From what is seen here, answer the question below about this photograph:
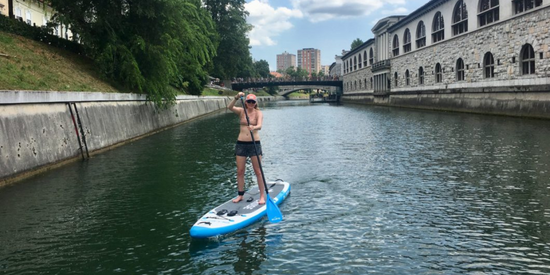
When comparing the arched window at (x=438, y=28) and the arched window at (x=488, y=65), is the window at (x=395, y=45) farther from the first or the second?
the arched window at (x=488, y=65)

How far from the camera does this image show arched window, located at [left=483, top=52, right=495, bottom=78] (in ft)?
124

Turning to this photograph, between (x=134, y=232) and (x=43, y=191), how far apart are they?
4.75 m

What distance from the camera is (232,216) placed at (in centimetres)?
853

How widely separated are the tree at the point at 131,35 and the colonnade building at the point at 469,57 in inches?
935

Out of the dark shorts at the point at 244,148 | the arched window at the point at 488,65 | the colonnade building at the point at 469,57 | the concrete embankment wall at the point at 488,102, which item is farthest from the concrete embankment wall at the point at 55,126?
the arched window at the point at 488,65

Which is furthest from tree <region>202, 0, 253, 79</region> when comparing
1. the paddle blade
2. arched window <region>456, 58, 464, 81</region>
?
the paddle blade

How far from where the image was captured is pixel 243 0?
261ft

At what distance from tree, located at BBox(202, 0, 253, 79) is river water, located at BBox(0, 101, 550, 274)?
64.1 meters

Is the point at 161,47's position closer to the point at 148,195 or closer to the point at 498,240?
the point at 148,195

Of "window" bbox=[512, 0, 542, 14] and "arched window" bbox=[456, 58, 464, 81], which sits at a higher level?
"window" bbox=[512, 0, 542, 14]

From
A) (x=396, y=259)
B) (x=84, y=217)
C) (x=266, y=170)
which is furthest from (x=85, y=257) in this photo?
(x=266, y=170)

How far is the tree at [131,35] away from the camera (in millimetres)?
24359

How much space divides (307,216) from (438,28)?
1899 inches

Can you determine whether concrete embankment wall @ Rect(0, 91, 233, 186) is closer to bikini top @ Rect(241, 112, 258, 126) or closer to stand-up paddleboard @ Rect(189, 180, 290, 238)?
stand-up paddleboard @ Rect(189, 180, 290, 238)
